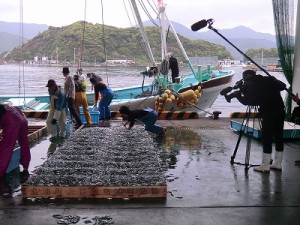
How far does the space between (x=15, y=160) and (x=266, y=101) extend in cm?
386

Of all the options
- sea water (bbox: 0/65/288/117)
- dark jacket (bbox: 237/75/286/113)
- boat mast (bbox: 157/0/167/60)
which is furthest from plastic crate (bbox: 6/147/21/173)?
boat mast (bbox: 157/0/167/60)

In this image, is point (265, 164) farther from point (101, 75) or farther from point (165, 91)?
point (101, 75)

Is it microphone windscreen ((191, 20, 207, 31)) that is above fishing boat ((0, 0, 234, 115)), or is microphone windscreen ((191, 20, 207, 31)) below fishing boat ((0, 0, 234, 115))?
above

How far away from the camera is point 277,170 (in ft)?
22.1

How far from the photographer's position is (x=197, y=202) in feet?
16.8

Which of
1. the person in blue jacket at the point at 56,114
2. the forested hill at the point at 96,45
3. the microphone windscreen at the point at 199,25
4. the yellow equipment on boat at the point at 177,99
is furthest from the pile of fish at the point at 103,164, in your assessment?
the forested hill at the point at 96,45

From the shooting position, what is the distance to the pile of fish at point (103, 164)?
17.9ft

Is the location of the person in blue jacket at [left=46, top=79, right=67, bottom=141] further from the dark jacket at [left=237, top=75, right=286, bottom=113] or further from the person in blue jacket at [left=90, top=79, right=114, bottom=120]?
the dark jacket at [left=237, top=75, right=286, bottom=113]

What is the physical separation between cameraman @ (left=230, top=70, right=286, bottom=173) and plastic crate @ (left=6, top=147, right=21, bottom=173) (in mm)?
3412

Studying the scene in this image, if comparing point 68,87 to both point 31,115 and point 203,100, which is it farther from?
point 203,100

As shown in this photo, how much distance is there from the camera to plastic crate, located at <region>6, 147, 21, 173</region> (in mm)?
6582

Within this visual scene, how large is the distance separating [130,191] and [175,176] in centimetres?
132

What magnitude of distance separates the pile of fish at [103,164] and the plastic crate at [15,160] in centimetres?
49

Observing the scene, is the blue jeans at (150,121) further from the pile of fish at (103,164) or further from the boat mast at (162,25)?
the boat mast at (162,25)
